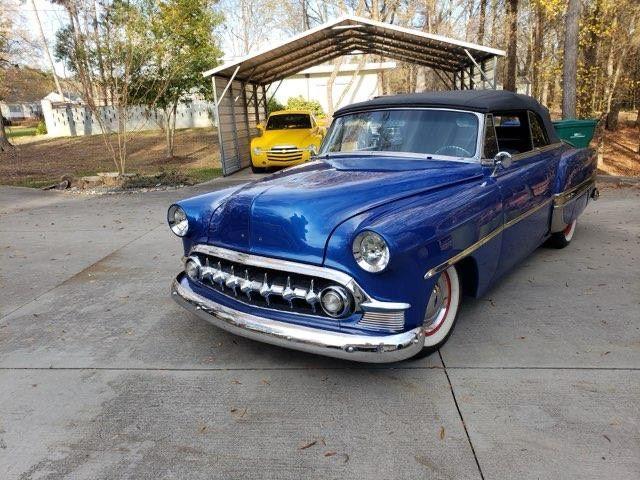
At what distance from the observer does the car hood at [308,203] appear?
2.74m

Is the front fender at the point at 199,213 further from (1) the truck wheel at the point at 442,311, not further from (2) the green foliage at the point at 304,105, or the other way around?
(2) the green foliage at the point at 304,105

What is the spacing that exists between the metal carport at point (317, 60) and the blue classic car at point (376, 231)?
8001 millimetres

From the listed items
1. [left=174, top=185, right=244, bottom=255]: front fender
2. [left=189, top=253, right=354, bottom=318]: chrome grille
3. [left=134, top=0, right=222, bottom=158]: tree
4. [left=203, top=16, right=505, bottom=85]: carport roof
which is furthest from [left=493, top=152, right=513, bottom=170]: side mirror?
[left=134, top=0, right=222, bottom=158]: tree

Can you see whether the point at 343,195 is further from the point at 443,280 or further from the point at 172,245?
the point at 172,245

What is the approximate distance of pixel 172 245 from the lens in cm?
612

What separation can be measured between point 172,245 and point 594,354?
15.5 feet

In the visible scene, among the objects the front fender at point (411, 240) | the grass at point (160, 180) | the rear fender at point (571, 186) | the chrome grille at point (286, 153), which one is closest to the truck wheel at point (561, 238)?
the rear fender at point (571, 186)

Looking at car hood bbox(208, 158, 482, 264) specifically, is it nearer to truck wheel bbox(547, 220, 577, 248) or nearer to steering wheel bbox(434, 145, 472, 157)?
Answer: steering wheel bbox(434, 145, 472, 157)

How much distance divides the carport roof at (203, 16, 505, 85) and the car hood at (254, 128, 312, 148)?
1905 mm

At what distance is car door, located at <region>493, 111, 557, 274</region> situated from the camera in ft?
12.0

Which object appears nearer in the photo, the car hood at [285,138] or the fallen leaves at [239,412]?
the fallen leaves at [239,412]

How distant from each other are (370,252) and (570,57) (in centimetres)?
1018

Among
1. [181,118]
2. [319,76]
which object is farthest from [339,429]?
[181,118]

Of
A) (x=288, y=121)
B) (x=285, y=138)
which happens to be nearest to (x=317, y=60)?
(x=288, y=121)
